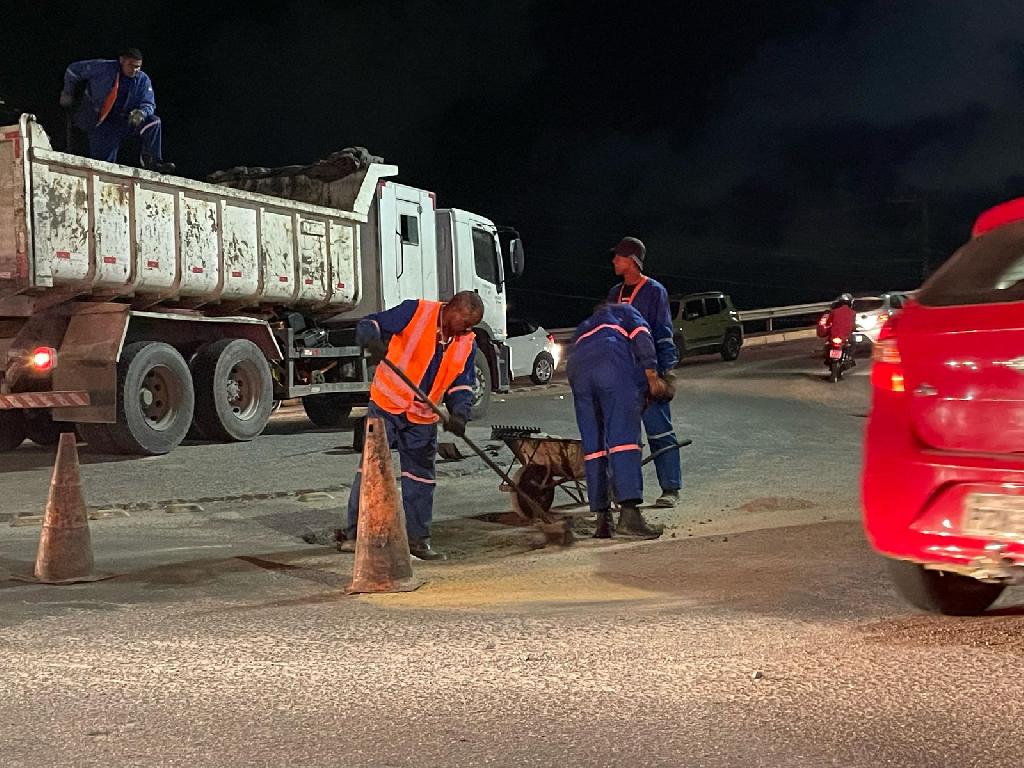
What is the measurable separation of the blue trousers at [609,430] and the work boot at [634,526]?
9cm

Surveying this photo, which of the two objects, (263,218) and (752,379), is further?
(752,379)

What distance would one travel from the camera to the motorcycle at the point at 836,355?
2075cm

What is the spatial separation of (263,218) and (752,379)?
9930mm

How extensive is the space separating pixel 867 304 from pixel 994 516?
76.7 ft

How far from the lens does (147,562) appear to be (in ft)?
25.0

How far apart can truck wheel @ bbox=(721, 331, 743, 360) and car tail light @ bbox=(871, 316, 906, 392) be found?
24417 mm

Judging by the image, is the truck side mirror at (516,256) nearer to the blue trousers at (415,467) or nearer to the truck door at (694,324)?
the truck door at (694,324)

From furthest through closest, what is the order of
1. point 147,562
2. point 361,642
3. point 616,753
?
1. point 147,562
2. point 361,642
3. point 616,753

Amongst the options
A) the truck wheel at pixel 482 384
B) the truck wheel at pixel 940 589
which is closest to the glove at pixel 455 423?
the truck wheel at pixel 940 589

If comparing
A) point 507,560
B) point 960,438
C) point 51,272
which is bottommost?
point 507,560

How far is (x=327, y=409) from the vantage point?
1709 cm

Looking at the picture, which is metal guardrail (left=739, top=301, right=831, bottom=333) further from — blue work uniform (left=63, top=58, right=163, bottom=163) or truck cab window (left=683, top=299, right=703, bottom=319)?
blue work uniform (left=63, top=58, right=163, bottom=163)

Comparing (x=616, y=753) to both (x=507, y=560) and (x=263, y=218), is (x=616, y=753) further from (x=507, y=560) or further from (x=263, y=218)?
(x=263, y=218)

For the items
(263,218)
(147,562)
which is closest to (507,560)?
(147,562)
